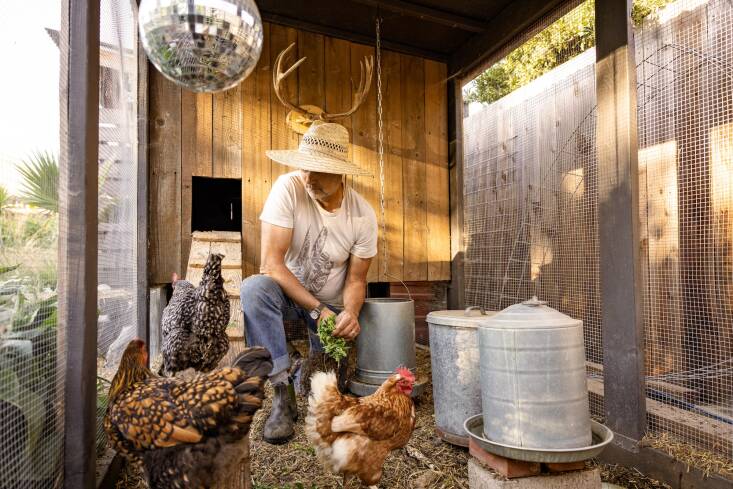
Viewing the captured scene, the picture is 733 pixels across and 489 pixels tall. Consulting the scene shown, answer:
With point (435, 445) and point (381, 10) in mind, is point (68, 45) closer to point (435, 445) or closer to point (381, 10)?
point (435, 445)

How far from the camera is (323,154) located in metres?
2.65

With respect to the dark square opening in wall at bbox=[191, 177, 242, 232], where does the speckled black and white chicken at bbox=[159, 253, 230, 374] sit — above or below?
below

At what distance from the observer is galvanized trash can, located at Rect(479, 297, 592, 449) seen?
64.2 inches

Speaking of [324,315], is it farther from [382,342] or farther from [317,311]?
[382,342]

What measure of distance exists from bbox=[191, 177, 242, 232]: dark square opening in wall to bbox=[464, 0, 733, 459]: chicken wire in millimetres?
3084

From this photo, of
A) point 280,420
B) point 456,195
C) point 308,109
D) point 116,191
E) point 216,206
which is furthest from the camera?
point 216,206

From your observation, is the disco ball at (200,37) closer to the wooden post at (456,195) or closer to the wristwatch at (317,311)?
the wristwatch at (317,311)

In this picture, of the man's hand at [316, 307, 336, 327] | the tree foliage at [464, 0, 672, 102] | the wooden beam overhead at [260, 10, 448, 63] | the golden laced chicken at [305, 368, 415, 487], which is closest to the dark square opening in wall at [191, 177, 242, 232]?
the wooden beam overhead at [260, 10, 448, 63]

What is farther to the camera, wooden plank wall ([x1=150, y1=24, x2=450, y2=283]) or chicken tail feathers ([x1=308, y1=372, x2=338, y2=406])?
wooden plank wall ([x1=150, y1=24, x2=450, y2=283])

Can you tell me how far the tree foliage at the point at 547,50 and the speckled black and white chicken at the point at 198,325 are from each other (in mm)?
2769

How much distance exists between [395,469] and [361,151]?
2.53 meters

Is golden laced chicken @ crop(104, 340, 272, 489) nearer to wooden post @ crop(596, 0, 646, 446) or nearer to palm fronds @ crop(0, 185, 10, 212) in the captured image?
palm fronds @ crop(0, 185, 10, 212)

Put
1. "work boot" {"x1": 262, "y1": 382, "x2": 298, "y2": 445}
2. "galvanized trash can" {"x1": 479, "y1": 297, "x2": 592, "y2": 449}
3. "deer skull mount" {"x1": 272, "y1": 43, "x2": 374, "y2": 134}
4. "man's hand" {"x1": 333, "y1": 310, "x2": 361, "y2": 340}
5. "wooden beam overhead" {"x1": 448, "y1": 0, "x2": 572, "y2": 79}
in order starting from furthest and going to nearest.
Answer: "deer skull mount" {"x1": 272, "y1": 43, "x2": 374, "y2": 134}, "wooden beam overhead" {"x1": 448, "y1": 0, "x2": 572, "y2": 79}, "man's hand" {"x1": 333, "y1": 310, "x2": 361, "y2": 340}, "work boot" {"x1": 262, "y1": 382, "x2": 298, "y2": 445}, "galvanized trash can" {"x1": 479, "y1": 297, "x2": 592, "y2": 449}

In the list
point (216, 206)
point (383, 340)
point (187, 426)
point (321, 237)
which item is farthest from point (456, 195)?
point (187, 426)
